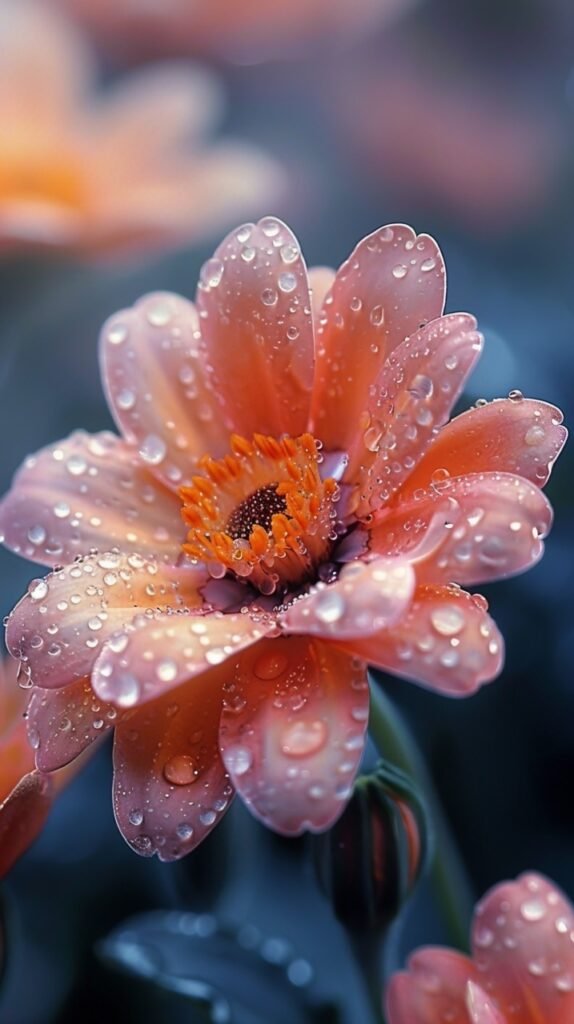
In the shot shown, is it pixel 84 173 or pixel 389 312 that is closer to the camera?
pixel 389 312

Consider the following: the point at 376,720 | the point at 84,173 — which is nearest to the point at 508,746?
the point at 376,720

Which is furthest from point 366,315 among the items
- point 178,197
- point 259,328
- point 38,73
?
point 38,73

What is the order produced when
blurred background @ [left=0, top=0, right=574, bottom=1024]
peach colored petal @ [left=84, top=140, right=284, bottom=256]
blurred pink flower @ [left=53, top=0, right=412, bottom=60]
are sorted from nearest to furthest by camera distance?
blurred background @ [left=0, top=0, right=574, bottom=1024], peach colored petal @ [left=84, top=140, right=284, bottom=256], blurred pink flower @ [left=53, top=0, right=412, bottom=60]

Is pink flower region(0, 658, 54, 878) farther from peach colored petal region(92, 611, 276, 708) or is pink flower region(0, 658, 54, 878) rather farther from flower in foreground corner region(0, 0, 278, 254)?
flower in foreground corner region(0, 0, 278, 254)

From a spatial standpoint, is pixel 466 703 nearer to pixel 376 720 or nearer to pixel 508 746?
pixel 508 746

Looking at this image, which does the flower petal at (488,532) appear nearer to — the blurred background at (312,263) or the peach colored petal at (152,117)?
the blurred background at (312,263)

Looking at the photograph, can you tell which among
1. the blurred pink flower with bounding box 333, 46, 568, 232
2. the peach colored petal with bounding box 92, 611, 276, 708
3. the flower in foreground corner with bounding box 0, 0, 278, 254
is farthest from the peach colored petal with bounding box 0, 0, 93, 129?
the peach colored petal with bounding box 92, 611, 276, 708
